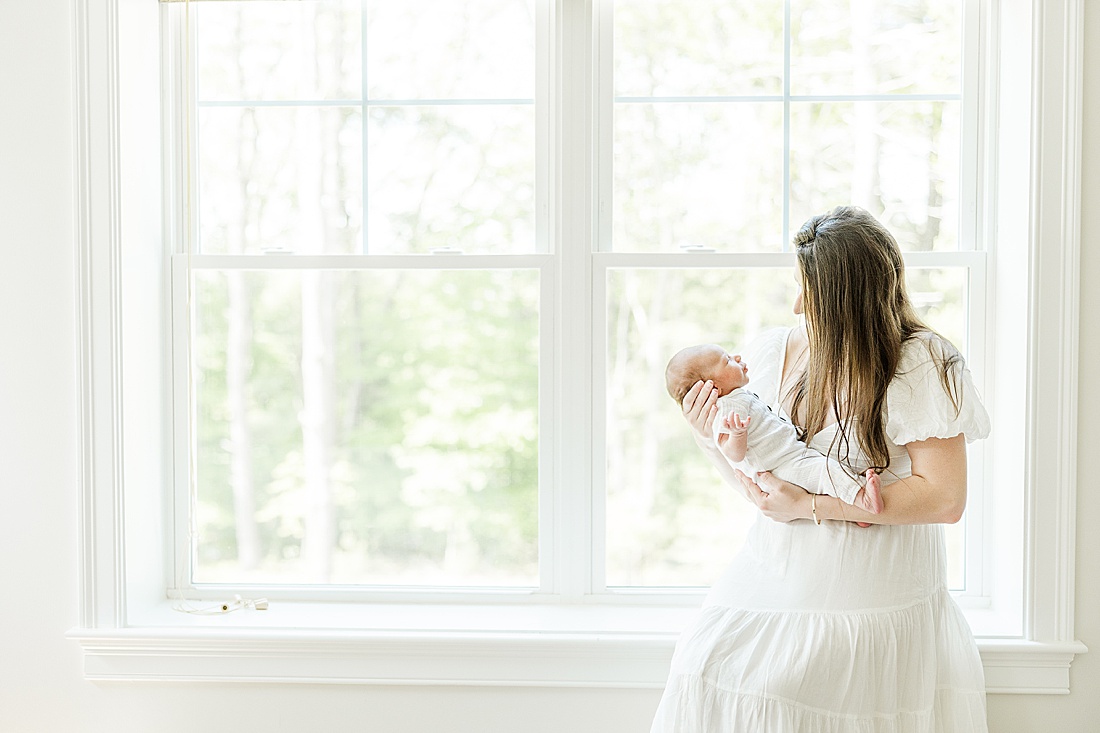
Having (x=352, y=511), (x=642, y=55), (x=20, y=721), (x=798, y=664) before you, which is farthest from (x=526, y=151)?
(x=20, y=721)

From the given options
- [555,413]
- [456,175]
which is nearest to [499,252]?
[456,175]

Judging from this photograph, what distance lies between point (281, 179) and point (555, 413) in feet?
3.00

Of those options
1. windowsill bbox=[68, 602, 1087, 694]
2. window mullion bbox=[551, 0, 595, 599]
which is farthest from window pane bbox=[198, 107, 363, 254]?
windowsill bbox=[68, 602, 1087, 694]

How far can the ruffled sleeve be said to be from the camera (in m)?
1.46

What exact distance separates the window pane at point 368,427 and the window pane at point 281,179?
0.10m

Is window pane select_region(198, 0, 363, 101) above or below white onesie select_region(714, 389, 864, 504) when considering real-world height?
above

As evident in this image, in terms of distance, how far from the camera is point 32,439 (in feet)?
6.41

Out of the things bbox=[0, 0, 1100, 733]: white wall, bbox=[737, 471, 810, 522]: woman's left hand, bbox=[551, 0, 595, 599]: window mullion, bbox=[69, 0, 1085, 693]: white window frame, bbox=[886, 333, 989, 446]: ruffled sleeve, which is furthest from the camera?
bbox=[551, 0, 595, 599]: window mullion

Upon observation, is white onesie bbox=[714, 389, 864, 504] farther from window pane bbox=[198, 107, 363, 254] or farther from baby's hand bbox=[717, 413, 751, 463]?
window pane bbox=[198, 107, 363, 254]

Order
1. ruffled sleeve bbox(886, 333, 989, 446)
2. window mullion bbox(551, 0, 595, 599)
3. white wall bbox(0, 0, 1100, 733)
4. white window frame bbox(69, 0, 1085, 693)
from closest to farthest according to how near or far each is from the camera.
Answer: ruffled sleeve bbox(886, 333, 989, 446)
white window frame bbox(69, 0, 1085, 693)
white wall bbox(0, 0, 1100, 733)
window mullion bbox(551, 0, 595, 599)

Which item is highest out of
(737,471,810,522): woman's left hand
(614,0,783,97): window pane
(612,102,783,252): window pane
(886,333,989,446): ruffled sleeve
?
(614,0,783,97): window pane

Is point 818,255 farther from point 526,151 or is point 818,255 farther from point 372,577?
point 372,577

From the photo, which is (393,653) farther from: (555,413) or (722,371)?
(722,371)

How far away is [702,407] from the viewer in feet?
5.21
